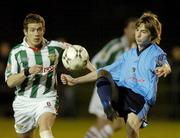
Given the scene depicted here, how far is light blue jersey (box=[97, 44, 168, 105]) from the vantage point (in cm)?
697

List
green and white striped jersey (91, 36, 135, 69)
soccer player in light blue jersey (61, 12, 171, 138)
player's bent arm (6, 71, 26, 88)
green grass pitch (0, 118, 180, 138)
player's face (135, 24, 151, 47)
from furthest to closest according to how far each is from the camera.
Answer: green grass pitch (0, 118, 180, 138) → green and white striped jersey (91, 36, 135, 69) → player's bent arm (6, 71, 26, 88) → player's face (135, 24, 151, 47) → soccer player in light blue jersey (61, 12, 171, 138)

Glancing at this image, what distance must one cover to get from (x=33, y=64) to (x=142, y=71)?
4.39 ft

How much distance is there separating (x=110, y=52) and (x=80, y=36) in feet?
23.0

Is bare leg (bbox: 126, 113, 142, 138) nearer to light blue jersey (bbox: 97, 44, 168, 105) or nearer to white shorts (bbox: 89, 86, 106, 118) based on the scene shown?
light blue jersey (bbox: 97, 44, 168, 105)

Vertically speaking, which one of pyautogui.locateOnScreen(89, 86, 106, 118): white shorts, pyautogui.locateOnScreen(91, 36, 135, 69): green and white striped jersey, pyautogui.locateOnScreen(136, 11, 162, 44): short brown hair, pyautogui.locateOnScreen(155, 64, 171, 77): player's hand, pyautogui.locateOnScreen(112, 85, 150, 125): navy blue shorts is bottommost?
pyautogui.locateOnScreen(89, 86, 106, 118): white shorts

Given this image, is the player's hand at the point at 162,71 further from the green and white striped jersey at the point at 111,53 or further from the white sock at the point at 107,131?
the green and white striped jersey at the point at 111,53

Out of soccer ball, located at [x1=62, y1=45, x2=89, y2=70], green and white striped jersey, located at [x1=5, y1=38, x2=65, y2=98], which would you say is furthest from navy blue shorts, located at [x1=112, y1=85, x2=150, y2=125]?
green and white striped jersey, located at [x1=5, y1=38, x2=65, y2=98]

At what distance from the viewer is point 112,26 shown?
1786 cm

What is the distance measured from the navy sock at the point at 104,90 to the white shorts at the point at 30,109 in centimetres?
65

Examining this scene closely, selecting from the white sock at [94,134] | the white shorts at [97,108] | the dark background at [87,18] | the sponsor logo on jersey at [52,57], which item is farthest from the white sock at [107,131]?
the dark background at [87,18]

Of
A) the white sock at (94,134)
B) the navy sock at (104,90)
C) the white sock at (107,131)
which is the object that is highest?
the navy sock at (104,90)

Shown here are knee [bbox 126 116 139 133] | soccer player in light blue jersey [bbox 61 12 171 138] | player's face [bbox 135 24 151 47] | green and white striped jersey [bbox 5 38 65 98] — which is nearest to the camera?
knee [bbox 126 116 139 133]

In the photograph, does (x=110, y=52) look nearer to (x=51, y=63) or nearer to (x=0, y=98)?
(x=51, y=63)

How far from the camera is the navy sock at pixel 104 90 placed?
6852mm
